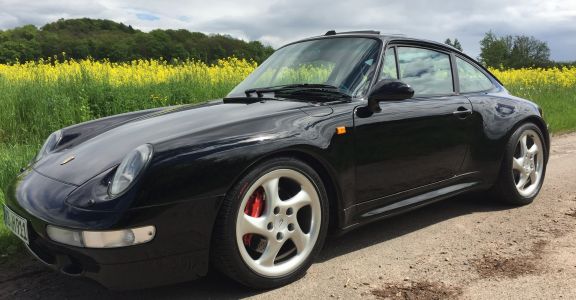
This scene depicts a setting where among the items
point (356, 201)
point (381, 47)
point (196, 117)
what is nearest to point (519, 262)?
point (356, 201)

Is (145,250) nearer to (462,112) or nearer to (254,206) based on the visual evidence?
(254,206)

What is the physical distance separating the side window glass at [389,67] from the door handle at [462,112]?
602 mm

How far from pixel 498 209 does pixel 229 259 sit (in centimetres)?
284

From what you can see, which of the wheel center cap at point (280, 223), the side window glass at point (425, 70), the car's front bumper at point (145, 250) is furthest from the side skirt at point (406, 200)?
the car's front bumper at point (145, 250)

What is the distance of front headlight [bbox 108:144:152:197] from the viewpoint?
236 centimetres

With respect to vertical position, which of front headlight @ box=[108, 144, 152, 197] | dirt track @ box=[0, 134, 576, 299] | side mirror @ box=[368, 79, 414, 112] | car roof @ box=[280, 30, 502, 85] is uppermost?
car roof @ box=[280, 30, 502, 85]

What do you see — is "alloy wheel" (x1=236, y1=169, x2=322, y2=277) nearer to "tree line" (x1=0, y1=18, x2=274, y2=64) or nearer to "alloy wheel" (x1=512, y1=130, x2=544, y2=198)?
"alloy wheel" (x1=512, y1=130, x2=544, y2=198)

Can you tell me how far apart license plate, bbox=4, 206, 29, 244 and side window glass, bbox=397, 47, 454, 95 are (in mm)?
2632

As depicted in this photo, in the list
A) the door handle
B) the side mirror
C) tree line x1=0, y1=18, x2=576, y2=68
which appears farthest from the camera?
tree line x1=0, y1=18, x2=576, y2=68

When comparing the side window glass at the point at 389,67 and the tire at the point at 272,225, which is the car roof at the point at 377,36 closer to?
the side window glass at the point at 389,67

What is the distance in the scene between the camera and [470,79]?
14.2 feet

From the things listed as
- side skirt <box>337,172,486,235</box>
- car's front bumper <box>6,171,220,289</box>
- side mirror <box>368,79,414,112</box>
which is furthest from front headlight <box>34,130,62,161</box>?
side mirror <box>368,79,414,112</box>

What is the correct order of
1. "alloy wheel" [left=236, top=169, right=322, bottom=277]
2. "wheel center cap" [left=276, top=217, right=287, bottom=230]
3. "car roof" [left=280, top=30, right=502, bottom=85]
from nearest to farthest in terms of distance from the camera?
"alloy wheel" [left=236, top=169, right=322, bottom=277]
"wheel center cap" [left=276, top=217, right=287, bottom=230]
"car roof" [left=280, top=30, right=502, bottom=85]

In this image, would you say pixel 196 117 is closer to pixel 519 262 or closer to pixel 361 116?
Result: pixel 361 116
